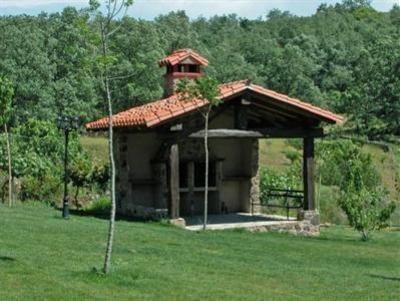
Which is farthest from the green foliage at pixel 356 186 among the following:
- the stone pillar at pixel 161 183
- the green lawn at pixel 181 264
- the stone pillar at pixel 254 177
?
the stone pillar at pixel 161 183

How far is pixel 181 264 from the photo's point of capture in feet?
43.3

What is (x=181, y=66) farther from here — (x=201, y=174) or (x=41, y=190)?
(x=41, y=190)

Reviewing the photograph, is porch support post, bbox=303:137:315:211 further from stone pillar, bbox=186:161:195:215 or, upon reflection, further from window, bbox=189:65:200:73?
window, bbox=189:65:200:73

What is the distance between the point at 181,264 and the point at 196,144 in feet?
34.6

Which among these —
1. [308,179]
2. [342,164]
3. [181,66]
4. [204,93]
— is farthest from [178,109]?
[342,164]

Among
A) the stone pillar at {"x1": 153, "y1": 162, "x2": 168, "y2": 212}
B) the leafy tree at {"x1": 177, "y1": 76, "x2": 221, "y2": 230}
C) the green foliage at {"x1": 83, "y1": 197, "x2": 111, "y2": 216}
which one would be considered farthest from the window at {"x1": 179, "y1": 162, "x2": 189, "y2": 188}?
the leafy tree at {"x1": 177, "y1": 76, "x2": 221, "y2": 230}

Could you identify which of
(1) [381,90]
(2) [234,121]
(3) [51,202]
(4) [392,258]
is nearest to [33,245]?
(4) [392,258]

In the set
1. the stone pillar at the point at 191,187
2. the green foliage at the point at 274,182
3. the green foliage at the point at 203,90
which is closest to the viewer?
the green foliage at the point at 203,90

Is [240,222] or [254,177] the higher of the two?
[254,177]

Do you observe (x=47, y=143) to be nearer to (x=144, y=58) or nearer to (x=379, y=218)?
(x=379, y=218)

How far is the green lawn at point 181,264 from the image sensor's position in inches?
413

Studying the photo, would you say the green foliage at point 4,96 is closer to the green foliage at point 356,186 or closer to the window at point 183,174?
the window at point 183,174

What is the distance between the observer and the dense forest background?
43250mm

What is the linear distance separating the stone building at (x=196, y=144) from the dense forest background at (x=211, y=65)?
205 cm
